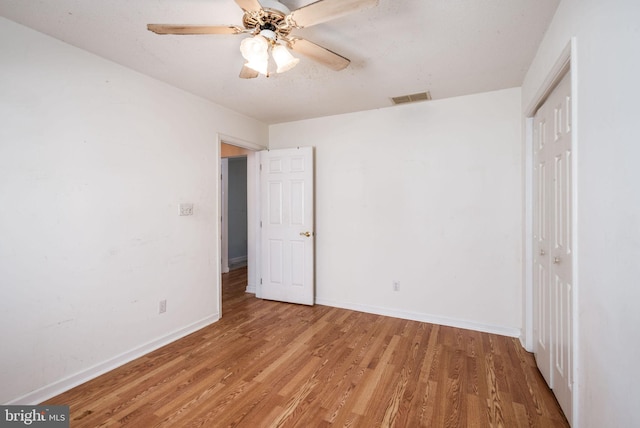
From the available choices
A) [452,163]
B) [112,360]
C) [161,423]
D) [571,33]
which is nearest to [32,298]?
[112,360]

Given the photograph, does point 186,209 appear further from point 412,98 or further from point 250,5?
point 412,98

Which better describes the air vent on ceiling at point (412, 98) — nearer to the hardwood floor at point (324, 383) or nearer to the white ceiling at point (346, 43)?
the white ceiling at point (346, 43)

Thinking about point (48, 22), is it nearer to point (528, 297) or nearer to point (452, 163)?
point (452, 163)

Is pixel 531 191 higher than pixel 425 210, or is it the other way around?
pixel 531 191

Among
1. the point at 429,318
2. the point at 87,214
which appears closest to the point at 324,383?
the point at 429,318

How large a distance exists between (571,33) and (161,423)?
10.3 ft

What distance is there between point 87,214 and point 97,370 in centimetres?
123

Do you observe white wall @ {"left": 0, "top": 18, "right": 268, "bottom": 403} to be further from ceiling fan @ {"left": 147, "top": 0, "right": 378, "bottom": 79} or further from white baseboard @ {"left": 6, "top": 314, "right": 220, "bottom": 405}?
ceiling fan @ {"left": 147, "top": 0, "right": 378, "bottom": 79}

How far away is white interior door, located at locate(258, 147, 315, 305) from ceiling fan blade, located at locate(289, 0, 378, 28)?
2.28 m

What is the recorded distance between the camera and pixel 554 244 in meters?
1.88

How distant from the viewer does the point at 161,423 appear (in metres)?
1.71

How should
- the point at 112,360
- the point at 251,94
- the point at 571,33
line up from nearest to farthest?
the point at 571,33 → the point at 112,360 → the point at 251,94

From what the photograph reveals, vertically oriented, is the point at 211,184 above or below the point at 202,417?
above

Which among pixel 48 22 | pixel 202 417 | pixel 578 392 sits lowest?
pixel 202 417
